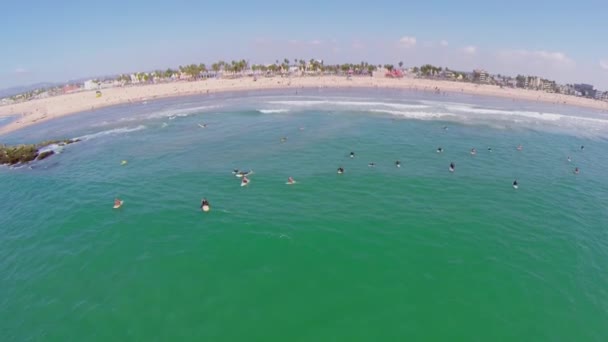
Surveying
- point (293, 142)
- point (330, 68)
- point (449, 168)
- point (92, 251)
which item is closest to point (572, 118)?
point (449, 168)

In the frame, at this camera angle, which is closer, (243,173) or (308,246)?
(308,246)

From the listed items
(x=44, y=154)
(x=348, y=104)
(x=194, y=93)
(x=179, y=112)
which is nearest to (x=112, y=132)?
(x=44, y=154)

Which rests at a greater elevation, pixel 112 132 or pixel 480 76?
pixel 480 76

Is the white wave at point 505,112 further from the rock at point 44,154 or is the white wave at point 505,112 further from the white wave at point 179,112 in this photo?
the rock at point 44,154

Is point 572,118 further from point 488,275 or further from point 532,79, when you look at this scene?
point 532,79

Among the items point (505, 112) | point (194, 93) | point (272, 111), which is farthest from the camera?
point (194, 93)

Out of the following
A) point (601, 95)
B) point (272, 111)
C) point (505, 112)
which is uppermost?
Result: point (601, 95)

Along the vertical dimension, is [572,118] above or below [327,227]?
above

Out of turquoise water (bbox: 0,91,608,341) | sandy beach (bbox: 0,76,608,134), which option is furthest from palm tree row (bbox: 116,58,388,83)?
turquoise water (bbox: 0,91,608,341)

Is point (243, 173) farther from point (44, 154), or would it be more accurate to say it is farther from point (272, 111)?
point (272, 111)
